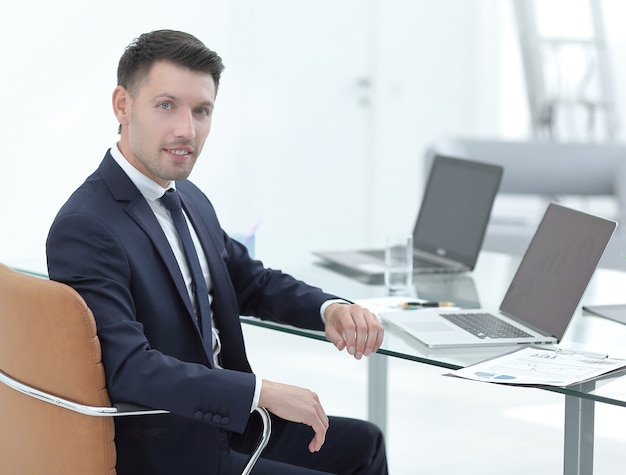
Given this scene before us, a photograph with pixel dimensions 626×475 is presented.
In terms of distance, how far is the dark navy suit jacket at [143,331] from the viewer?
69.7 inches

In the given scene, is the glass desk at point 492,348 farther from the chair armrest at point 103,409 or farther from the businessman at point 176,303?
the chair armrest at point 103,409

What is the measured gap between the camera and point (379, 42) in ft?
21.3

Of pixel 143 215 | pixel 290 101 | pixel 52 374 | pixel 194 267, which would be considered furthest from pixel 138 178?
pixel 290 101

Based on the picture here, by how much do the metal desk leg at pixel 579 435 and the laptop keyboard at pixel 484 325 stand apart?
21cm

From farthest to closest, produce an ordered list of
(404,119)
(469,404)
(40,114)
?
(404,119), (40,114), (469,404)

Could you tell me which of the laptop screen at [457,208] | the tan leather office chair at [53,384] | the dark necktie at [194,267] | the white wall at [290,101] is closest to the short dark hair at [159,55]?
the dark necktie at [194,267]

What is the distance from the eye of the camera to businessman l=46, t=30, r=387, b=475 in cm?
179

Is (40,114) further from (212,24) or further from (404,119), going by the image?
(404,119)

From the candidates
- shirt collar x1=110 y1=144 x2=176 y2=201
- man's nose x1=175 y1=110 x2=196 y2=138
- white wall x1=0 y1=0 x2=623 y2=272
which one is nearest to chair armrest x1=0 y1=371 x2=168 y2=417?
shirt collar x1=110 y1=144 x2=176 y2=201

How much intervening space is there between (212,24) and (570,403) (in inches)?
146

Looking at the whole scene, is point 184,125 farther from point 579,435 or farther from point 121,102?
point 579,435

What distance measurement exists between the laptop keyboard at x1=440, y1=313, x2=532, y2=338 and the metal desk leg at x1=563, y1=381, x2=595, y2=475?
21cm

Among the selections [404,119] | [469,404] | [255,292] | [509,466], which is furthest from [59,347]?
[404,119]

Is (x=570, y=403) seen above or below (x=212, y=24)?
below
